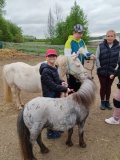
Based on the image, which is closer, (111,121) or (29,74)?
(111,121)

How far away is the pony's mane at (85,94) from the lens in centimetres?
278

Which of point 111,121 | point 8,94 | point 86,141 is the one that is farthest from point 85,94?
point 8,94

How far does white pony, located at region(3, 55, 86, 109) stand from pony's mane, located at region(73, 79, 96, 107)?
0.65m

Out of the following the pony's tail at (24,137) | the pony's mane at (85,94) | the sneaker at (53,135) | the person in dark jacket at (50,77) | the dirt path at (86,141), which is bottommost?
the dirt path at (86,141)

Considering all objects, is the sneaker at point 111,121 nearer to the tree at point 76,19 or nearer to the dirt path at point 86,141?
the dirt path at point 86,141

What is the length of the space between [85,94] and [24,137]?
1.04 metres

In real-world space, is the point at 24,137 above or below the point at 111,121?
above

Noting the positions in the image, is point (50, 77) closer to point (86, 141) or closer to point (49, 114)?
point (49, 114)

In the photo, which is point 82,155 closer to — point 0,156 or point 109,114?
point 0,156

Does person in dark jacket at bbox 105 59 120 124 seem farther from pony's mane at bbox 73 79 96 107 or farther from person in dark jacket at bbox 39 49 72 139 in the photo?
person in dark jacket at bbox 39 49 72 139

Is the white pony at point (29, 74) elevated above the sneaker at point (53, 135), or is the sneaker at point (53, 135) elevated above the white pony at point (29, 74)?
the white pony at point (29, 74)

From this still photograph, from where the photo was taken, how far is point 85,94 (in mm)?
2777

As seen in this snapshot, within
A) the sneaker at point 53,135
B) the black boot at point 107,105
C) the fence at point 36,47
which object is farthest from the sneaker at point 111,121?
the fence at point 36,47

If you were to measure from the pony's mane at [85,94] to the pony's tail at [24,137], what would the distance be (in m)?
0.81
